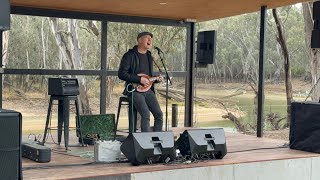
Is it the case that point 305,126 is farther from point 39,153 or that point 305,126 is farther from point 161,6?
point 39,153

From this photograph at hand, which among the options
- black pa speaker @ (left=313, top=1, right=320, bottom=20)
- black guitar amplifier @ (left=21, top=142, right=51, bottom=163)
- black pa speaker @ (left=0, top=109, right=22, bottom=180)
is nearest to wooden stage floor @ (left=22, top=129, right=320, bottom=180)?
black guitar amplifier @ (left=21, top=142, right=51, bottom=163)

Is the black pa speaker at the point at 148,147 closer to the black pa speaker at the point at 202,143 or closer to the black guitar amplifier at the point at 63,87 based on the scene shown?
the black pa speaker at the point at 202,143

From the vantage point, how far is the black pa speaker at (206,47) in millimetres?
7695

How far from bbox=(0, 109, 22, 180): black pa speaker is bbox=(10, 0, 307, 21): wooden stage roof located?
10.8ft

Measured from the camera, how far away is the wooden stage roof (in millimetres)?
7016

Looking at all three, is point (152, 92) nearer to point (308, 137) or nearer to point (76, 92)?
point (76, 92)

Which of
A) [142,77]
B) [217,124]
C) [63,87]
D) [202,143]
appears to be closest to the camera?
[202,143]

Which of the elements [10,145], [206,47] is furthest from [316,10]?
[10,145]

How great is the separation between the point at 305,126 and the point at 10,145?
3.45m

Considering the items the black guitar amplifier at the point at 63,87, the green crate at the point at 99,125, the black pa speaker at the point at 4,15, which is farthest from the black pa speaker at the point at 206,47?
the black pa speaker at the point at 4,15

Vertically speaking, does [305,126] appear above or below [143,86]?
below

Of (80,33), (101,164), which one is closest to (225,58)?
(80,33)

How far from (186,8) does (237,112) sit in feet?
46.3

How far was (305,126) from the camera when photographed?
589 cm
